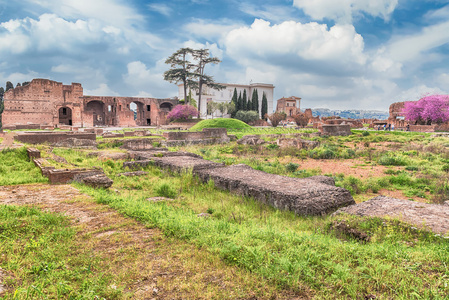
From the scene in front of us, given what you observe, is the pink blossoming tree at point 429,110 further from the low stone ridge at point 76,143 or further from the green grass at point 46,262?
the green grass at point 46,262

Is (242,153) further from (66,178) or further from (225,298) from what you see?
(225,298)

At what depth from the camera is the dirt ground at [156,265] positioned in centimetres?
211

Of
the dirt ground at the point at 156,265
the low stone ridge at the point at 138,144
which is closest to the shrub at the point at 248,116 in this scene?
the low stone ridge at the point at 138,144

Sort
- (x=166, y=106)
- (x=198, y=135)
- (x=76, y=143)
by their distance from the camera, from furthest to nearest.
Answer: (x=166, y=106) < (x=198, y=135) < (x=76, y=143)

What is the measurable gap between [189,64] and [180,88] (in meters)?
20.7

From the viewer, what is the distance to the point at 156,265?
248 cm

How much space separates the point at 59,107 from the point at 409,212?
45.1m

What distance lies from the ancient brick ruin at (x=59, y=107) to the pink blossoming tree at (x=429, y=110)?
38467 millimetres

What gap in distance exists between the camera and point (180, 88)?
66938 mm

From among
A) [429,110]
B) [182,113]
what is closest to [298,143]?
[429,110]

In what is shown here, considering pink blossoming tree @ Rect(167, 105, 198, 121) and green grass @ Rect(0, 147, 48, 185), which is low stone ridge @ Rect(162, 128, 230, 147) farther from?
pink blossoming tree @ Rect(167, 105, 198, 121)

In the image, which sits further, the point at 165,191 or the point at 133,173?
the point at 133,173

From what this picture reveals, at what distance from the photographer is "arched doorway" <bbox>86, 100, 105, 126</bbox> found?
48688 millimetres

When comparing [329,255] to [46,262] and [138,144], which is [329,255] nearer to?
[46,262]
